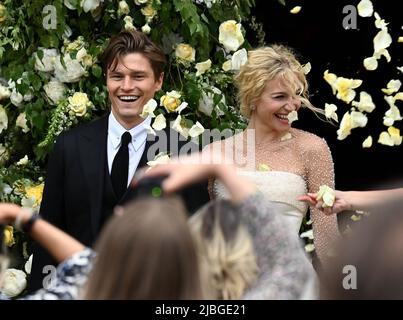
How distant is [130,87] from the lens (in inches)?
131

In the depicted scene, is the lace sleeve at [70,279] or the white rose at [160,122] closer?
the lace sleeve at [70,279]

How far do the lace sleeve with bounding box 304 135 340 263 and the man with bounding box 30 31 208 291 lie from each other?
1.16 ft

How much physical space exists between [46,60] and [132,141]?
→ 575 millimetres

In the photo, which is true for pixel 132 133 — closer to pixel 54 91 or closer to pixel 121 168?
pixel 121 168

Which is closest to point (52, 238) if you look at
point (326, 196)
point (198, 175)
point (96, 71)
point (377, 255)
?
point (198, 175)

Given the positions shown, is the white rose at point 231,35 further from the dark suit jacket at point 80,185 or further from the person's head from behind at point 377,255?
the person's head from behind at point 377,255

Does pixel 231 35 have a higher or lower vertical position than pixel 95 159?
higher

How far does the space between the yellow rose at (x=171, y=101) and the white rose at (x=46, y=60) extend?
1.53ft

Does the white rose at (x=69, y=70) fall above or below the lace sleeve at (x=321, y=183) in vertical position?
above

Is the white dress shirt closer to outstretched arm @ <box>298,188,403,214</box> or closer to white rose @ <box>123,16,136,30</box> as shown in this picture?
white rose @ <box>123,16,136,30</box>

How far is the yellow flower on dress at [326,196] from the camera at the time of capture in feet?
9.72

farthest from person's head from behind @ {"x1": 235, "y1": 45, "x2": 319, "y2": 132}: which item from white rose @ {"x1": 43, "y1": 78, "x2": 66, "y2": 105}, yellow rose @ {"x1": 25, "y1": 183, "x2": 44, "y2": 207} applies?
yellow rose @ {"x1": 25, "y1": 183, "x2": 44, "y2": 207}

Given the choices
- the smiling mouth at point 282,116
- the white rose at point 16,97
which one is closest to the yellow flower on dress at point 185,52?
the smiling mouth at point 282,116
